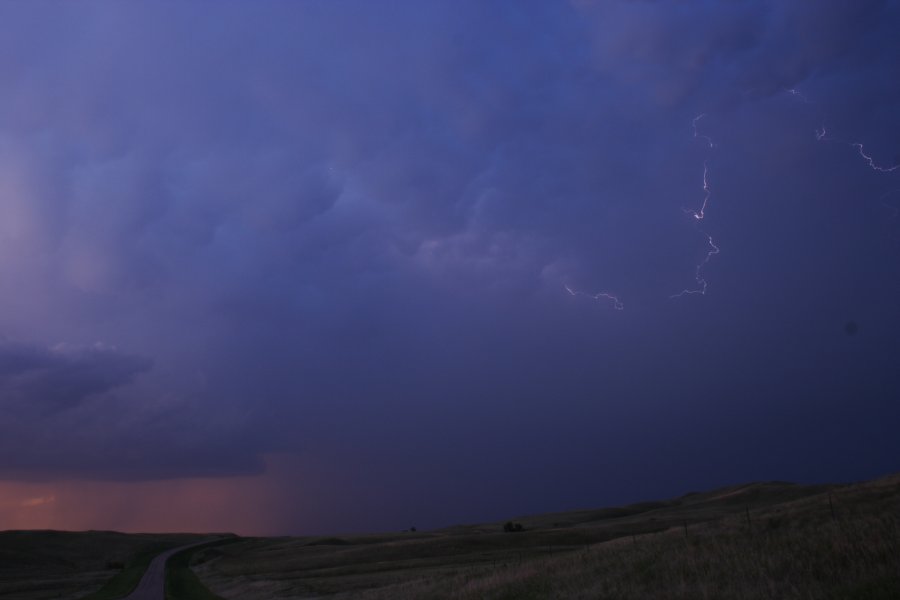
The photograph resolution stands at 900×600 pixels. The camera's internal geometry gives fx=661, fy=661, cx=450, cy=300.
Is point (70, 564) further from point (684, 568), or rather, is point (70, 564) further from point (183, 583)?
point (684, 568)

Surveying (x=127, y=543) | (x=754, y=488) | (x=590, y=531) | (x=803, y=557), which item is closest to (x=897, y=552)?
(x=803, y=557)

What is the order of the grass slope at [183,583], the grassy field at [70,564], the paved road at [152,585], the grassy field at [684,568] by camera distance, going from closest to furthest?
the grassy field at [684,568]
the grass slope at [183,583]
the paved road at [152,585]
the grassy field at [70,564]

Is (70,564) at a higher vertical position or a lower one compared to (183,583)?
lower

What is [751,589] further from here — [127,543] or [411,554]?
[127,543]

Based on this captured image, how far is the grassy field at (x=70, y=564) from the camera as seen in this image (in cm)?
6041

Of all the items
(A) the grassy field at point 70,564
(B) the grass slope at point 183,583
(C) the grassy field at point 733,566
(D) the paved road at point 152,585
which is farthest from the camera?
(A) the grassy field at point 70,564

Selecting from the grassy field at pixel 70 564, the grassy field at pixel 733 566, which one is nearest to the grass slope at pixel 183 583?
the grassy field at pixel 70 564

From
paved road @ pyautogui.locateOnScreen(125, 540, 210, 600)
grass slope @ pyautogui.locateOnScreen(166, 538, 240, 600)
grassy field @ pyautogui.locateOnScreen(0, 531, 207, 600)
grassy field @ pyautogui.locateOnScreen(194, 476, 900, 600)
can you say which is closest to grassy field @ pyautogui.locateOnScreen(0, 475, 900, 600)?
grassy field @ pyautogui.locateOnScreen(194, 476, 900, 600)

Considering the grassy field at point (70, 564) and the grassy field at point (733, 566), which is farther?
the grassy field at point (70, 564)

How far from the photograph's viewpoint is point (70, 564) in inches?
4405

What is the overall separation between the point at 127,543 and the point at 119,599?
111207mm

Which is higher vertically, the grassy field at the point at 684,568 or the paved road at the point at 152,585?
the grassy field at the point at 684,568

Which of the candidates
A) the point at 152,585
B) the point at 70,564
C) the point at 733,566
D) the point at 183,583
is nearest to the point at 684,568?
the point at 733,566

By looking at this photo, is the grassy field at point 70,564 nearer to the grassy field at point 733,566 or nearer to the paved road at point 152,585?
the paved road at point 152,585
